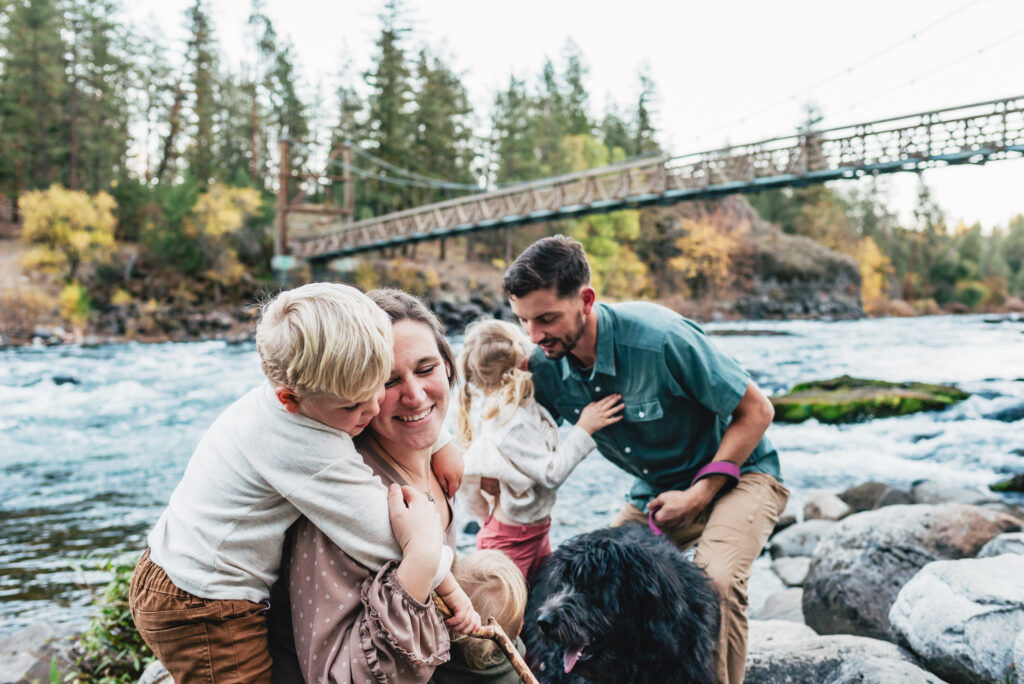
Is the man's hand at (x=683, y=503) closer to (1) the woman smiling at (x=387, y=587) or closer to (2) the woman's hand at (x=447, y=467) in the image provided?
(2) the woman's hand at (x=447, y=467)

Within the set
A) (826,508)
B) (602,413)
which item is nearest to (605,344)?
(602,413)

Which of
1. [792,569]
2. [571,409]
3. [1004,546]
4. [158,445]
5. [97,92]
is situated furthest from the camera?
[97,92]

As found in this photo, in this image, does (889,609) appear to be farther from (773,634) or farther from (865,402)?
(865,402)

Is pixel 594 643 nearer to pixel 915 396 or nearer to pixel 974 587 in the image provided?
pixel 974 587

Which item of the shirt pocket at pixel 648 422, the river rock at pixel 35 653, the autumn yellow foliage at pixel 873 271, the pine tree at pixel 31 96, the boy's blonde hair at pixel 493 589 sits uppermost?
the pine tree at pixel 31 96

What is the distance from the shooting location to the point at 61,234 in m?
23.3

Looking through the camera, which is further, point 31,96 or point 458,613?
point 31,96

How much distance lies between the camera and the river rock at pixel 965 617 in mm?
2393

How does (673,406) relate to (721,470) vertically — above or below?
above

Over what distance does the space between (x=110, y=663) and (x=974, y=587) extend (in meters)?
3.52

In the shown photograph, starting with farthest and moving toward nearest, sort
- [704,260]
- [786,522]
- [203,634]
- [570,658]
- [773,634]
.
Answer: [704,260] < [786,522] < [773,634] < [570,658] < [203,634]

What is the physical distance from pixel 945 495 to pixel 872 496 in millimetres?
576

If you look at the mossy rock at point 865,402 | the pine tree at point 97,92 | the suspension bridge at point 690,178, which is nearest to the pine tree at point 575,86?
A: the suspension bridge at point 690,178

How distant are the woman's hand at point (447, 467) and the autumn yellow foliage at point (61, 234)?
26057 mm
